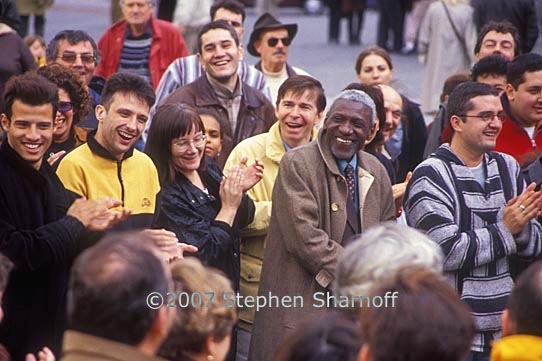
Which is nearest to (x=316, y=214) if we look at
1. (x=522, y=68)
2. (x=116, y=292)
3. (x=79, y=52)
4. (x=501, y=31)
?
(x=522, y=68)

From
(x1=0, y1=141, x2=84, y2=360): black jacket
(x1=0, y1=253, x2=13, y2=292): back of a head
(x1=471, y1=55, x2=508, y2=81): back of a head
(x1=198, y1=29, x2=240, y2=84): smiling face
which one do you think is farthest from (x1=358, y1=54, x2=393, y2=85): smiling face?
(x1=0, y1=253, x2=13, y2=292): back of a head

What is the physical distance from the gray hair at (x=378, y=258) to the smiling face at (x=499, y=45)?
5132 mm

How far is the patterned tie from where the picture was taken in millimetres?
6254

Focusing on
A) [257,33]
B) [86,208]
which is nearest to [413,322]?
[86,208]

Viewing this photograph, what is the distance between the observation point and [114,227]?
5922mm

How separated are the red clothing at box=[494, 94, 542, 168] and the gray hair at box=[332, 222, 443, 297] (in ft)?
10.8

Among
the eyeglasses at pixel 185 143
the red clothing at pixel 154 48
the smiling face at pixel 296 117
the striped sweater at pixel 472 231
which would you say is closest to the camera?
the striped sweater at pixel 472 231

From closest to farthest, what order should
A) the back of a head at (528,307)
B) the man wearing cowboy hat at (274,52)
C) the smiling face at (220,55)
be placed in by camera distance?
the back of a head at (528,307)
the smiling face at (220,55)
the man wearing cowboy hat at (274,52)

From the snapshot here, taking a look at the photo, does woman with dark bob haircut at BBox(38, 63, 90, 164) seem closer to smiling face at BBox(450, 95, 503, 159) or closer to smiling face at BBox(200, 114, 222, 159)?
smiling face at BBox(200, 114, 222, 159)

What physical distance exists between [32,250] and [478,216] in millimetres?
2461

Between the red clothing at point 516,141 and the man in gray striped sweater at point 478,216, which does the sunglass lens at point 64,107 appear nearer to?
the man in gray striped sweater at point 478,216

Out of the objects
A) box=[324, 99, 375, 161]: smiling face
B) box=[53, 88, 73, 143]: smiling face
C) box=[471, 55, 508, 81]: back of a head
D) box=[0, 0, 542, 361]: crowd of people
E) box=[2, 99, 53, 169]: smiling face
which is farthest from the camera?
box=[471, 55, 508, 81]: back of a head

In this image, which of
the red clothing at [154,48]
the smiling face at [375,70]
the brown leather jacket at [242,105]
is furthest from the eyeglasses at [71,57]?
the smiling face at [375,70]

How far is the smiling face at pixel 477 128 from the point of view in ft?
21.2
